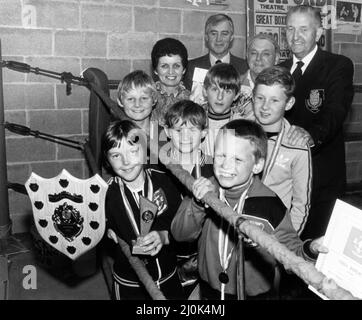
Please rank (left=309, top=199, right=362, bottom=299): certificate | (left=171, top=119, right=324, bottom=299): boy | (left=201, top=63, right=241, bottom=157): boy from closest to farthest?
(left=309, top=199, right=362, bottom=299): certificate
(left=171, top=119, right=324, bottom=299): boy
(left=201, top=63, right=241, bottom=157): boy

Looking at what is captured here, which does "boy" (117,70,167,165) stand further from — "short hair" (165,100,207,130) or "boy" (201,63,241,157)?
"boy" (201,63,241,157)

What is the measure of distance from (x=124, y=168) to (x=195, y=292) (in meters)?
0.78

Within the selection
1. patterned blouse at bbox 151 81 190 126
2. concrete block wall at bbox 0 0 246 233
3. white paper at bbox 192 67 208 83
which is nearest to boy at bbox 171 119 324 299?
patterned blouse at bbox 151 81 190 126

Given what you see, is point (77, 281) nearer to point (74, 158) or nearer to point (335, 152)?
point (74, 158)

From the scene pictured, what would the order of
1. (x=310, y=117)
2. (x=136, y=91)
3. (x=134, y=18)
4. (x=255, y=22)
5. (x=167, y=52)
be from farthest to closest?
(x=255, y=22) → (x=134, y=18) → (x=167, y=52) → (x=310, y=117) → (x=136, y=91)

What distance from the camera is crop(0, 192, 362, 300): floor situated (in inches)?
98.8

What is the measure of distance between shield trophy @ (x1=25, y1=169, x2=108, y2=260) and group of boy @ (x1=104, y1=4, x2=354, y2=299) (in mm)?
184

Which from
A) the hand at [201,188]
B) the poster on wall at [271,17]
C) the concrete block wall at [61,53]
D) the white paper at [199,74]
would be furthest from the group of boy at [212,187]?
the poster on wall at [271,17]

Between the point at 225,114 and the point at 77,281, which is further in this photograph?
the point at 77,281

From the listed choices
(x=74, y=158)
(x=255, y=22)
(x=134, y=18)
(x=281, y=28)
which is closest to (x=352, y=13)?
(x=281, y=28)

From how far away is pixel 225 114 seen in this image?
2.31 meters

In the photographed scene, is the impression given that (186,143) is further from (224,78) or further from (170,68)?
(170,68)

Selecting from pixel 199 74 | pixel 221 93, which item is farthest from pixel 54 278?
pixel 199 74

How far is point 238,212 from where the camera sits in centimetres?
137
